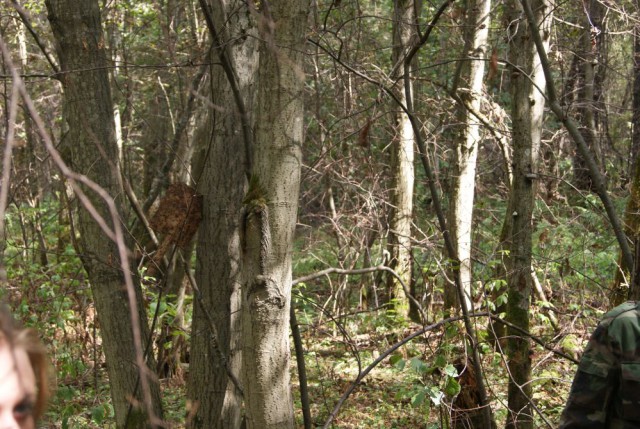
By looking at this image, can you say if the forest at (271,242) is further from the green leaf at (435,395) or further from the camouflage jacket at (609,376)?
the camouflage jacket at (609,376)

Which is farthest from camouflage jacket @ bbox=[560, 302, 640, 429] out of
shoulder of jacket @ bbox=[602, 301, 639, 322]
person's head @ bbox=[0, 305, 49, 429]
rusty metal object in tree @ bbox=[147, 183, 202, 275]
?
rusty metal object in tree @ bbox=[147, 183, 202, 275]

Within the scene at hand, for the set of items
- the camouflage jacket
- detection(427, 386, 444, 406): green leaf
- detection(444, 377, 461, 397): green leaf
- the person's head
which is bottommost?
detection(427, 386, 444, 406): green leaf

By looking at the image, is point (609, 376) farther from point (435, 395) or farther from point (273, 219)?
point (435, 395)

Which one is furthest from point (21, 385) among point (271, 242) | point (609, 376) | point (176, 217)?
point (176, 217)

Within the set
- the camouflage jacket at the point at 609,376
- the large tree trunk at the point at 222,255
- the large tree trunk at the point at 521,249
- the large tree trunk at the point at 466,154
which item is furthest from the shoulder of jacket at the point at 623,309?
the large tree trunk at the point at 466,154

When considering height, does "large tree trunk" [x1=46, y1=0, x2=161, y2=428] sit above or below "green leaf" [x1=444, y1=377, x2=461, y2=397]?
above

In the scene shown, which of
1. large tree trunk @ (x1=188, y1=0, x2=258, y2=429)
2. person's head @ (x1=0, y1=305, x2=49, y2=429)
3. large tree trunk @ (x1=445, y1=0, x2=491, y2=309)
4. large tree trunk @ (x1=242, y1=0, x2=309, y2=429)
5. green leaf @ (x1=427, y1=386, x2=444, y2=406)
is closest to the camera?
person's head @ (x1=0, y1=305, x2=49, y2=429)

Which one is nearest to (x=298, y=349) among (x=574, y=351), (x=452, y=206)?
(x=574, y=351)

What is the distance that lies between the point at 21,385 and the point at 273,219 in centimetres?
190

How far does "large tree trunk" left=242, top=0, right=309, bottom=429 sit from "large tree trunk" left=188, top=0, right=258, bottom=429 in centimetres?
145

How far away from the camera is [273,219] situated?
2854 mm

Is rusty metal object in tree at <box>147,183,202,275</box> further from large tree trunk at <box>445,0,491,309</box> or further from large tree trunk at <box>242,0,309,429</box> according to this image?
large tree trunk at <box>445,0,491,309</box>

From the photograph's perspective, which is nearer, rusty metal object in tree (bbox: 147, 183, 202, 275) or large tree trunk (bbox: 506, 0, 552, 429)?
rusty metal object in tree (bbox: 147, 183, 202, 275)

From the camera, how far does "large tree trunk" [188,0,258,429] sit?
441 centimetres
